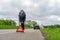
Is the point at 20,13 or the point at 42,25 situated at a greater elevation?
the point at 20,13

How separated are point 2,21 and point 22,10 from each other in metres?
38.6

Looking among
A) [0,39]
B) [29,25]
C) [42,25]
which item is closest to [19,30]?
[0,39]

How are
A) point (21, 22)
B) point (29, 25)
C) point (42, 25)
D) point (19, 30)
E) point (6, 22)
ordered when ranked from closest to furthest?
point (19, 30), point (21, 22), point (42, 25), point (29, 25), point (6, 22)

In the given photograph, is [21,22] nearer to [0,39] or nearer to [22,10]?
[22,10]

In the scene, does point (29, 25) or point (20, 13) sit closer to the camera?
point (20, 13)

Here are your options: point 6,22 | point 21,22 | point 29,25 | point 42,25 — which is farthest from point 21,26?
point 6,22

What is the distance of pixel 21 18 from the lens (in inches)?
991

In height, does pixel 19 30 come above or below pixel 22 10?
below

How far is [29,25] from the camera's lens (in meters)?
60.7

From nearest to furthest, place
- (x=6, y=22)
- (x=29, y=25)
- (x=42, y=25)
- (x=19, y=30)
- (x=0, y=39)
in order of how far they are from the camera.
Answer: (x=0, y=39) → (x=19, y=30) → (x=42, y=25) → (x=29, y=25) → (x=6, y=22)

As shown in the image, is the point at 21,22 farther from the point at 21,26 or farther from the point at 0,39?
the point at 0,39

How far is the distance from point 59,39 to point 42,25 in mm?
34727

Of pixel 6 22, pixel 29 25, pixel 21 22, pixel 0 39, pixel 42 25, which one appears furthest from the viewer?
pixel 6 22

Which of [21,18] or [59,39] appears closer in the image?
[59,39]
